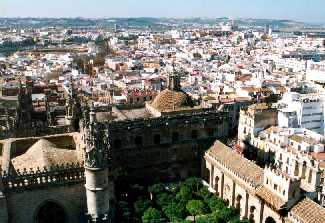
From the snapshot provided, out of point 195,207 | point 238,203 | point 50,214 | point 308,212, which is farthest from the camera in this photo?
point 238,203

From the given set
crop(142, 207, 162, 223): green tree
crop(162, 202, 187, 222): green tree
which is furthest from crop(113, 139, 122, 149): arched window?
crop(142, 207, 162, 223): green tree

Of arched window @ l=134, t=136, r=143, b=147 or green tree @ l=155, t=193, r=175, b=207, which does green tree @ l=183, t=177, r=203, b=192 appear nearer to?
green tree @ l=155, t=193, r=175, b=207

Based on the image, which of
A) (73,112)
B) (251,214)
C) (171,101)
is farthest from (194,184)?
(73,112)

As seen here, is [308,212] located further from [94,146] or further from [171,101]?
[171,101]

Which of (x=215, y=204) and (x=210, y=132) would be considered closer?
(x=215, y=204)

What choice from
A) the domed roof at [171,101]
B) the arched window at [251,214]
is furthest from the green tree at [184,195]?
the domed roof at [171,101]

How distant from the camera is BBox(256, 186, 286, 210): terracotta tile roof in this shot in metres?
37.5

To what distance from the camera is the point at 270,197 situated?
3869 centimetres

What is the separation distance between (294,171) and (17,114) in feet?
109

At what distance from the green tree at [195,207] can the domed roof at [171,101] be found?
1395cm

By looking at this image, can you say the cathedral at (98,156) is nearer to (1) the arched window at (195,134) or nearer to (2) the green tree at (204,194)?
(1) the arched window at (195,134)

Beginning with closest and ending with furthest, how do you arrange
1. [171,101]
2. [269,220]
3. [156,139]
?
[269,220] < [156,139] < [171,101]

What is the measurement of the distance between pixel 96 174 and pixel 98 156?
0.93 metres

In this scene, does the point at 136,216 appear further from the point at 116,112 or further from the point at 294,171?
the point at 294,171
